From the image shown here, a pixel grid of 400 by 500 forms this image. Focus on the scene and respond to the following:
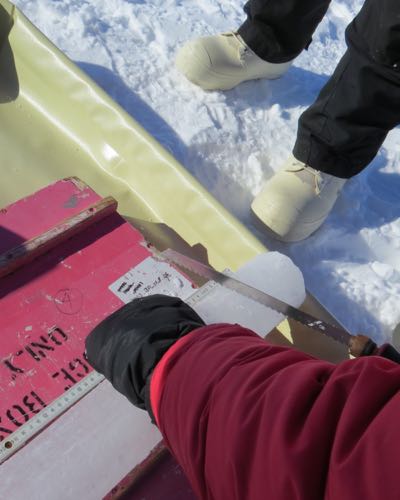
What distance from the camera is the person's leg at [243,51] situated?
1577 millimetres

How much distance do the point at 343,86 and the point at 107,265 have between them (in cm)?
74

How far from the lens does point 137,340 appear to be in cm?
80

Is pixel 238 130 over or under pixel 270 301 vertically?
over

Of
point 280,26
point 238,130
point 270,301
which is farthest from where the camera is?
point 238,130

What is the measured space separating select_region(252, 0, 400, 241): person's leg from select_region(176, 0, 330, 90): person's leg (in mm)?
379

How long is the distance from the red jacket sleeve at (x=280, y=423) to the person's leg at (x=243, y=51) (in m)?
1.22

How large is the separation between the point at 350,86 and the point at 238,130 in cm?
50

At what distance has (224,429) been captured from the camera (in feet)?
1.88

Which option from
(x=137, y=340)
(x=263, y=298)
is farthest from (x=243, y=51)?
(x=137, y=340)

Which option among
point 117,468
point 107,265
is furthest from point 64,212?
point 117,468

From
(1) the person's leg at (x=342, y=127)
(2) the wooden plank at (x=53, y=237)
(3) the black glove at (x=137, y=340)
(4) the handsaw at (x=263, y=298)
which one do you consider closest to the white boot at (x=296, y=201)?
(1) the person's leg at (x=342, y=127)

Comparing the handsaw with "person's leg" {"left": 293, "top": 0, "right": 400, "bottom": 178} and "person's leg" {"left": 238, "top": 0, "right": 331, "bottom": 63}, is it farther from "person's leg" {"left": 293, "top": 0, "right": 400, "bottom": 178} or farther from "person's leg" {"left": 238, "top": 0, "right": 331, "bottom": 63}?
"person's leg" {"left": 238, "top": 0, "right": 331, "bottom": 63}

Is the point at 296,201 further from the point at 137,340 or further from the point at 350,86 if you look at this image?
the point at 137,340

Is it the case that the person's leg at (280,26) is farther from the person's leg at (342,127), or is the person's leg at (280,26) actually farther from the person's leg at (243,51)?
the person's leg at (342,127)
